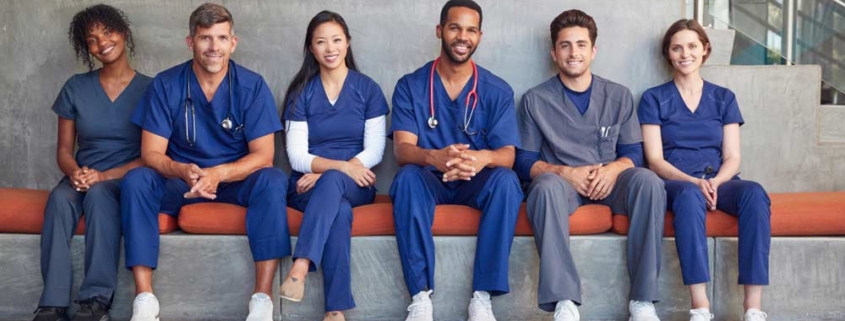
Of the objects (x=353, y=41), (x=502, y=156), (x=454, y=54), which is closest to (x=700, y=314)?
(x=502, y=156)

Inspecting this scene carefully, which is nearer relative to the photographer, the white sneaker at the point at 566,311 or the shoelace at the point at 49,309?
the white sneaker at the point at 566,311

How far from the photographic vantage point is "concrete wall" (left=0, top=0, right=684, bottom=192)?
179 inches

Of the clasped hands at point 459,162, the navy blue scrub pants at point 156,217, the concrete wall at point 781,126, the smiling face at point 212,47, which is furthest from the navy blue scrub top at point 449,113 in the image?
the concrete wall at point 781,126

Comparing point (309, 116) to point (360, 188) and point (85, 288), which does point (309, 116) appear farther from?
point (85, 288)

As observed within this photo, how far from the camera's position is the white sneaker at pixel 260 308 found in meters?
3.55

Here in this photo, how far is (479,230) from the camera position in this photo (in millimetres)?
3643

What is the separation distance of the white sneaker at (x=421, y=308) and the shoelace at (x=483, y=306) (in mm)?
165

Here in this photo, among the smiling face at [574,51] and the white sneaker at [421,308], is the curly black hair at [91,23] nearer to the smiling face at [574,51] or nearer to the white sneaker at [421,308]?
the white sneaker at [421,308]

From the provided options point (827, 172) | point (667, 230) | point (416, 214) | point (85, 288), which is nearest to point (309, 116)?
point (416, 214)

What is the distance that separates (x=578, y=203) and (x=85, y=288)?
1.93 meters

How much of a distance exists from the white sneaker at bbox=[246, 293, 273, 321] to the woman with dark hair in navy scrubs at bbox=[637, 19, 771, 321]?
61.0 inches

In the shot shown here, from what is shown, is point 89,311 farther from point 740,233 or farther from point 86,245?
point 740,233

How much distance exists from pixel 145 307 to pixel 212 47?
108cm

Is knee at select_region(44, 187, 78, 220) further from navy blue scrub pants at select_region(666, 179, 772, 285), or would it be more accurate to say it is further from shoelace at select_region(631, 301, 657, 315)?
navy blue scrub pants at select_region(666, 179, 772, 285)
